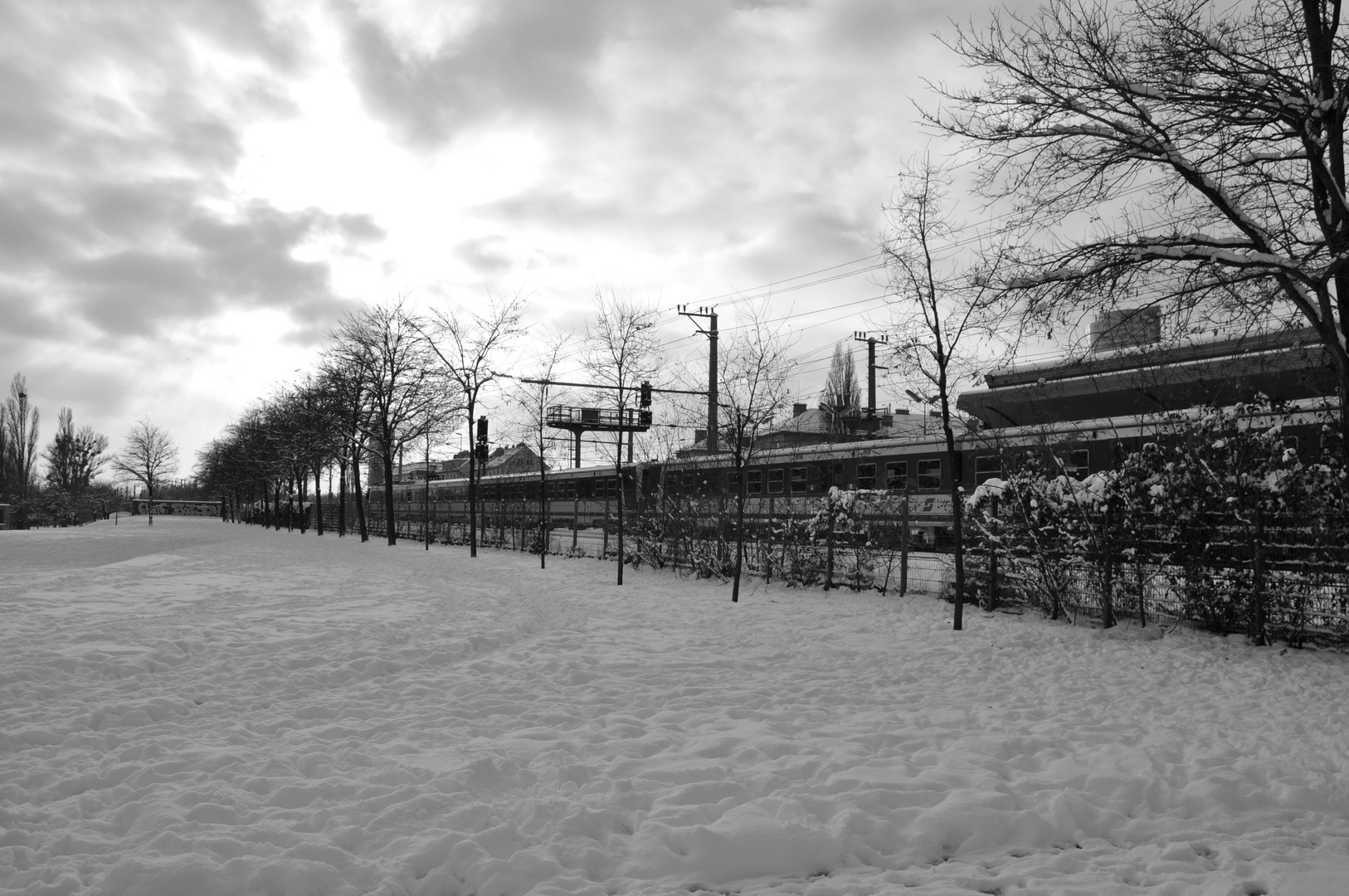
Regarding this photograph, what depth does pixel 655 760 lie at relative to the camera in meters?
5.27

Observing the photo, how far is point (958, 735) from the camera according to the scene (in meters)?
5.86

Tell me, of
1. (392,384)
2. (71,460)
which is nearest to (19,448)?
(71,460)

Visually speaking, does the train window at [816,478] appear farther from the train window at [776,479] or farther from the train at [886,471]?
the train window at [776,479]

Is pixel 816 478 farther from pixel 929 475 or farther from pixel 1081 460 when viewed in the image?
pixel 1081 460

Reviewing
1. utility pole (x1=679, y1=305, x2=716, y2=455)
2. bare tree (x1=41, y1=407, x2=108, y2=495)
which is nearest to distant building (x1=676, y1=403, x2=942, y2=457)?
utility pole (x1=679, y1=305, x2=716, y2=455)

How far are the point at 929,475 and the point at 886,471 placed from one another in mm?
1226

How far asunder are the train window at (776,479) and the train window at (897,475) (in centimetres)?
346

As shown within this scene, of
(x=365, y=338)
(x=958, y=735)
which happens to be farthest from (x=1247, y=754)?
(x=365, y=338)

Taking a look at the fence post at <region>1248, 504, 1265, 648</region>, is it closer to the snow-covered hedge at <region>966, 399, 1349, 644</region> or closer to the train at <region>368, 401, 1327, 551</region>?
the snow-covered hedge at <region>966, 399, 1349, 644</region>

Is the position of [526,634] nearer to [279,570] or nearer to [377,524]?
[279,570]

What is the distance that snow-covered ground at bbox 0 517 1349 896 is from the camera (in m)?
3.89

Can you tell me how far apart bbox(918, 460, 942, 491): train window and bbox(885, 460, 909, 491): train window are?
36 cm

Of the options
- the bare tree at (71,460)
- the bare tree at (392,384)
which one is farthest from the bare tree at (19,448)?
the bare tree at (392,384)

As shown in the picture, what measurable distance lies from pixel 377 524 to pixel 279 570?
23.6 metres
